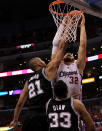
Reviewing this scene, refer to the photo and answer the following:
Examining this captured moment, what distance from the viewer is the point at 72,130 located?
281cm

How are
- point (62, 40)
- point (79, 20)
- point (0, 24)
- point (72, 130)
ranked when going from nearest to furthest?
point (72, 130) → point (62, 40) → point (79, 20) → point (0, 24)

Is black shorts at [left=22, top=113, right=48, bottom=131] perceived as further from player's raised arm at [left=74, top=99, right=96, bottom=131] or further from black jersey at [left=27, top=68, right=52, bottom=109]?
player's raised arm at [left=74, top=99, right=96, bottom=131]

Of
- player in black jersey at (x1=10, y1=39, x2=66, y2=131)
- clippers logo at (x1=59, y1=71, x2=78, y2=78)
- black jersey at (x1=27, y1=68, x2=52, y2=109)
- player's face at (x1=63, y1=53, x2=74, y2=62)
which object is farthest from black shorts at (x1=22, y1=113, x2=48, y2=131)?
player's face at (x1=63, y1=53, x2=74, y2=62)

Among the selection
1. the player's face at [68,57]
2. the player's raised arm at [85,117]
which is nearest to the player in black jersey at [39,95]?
the player's face at [68,57]

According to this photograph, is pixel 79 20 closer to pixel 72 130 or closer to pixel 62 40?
pixel 62 40

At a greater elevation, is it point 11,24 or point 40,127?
point 11,24

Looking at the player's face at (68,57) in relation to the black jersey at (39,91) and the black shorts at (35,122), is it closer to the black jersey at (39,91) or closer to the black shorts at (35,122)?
the black jersey at (39,91)

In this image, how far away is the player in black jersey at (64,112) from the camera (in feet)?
8.91

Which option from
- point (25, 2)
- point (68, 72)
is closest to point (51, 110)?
point (68, 72)

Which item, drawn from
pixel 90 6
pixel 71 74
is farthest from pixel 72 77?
pixel 90 6

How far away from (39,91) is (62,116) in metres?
0.56

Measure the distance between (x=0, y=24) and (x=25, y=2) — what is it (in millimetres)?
3081

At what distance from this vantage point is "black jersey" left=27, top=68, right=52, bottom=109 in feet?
10.7

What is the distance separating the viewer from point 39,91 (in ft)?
10.7
